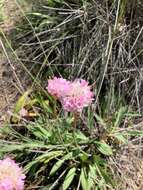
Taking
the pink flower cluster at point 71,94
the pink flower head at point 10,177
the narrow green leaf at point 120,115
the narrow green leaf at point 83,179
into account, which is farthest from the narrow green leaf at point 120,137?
the pink flower head at point 10,177

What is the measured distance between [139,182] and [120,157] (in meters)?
0.15

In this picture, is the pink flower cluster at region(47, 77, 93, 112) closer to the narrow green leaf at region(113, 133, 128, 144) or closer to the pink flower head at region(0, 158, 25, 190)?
the pink flower head at region(0, 158, 25, 190)

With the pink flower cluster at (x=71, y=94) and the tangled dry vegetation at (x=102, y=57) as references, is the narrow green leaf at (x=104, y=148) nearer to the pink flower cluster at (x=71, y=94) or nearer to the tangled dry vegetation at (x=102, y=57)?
the tangled dry vegetation at (x=102, y=57)

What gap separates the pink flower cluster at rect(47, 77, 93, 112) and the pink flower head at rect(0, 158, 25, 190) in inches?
13.0

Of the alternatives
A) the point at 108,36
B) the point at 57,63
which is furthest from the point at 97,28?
the point at 57,63

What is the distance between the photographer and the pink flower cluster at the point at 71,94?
1797mm

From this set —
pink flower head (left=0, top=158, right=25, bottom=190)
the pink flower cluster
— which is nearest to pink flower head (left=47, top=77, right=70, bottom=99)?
the pink flower cluster

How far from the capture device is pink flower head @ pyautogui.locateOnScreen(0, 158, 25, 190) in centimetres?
145

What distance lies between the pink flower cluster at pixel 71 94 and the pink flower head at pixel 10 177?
0.33m

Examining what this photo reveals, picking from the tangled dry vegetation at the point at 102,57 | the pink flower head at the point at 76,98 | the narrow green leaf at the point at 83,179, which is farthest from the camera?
the tangled dry vegetation at the point at 102,57

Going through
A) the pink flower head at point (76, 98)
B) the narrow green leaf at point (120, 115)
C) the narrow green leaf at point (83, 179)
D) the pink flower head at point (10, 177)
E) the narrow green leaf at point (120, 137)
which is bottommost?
the narrow green leaf at point (83, 179)

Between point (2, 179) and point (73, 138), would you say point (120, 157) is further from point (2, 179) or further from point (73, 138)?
point (2, 179)

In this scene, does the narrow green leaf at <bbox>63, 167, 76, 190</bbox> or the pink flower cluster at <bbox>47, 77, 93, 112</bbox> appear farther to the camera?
the narrow green leaf at <bbox>63, 167, 76, 190</bbox>

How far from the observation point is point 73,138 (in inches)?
83.5
